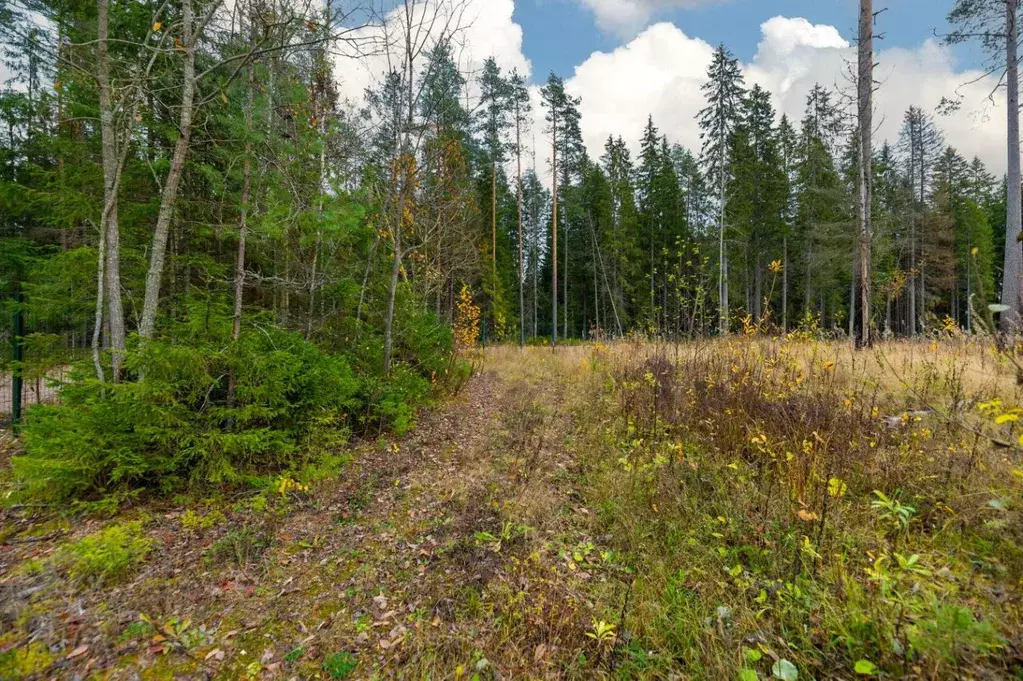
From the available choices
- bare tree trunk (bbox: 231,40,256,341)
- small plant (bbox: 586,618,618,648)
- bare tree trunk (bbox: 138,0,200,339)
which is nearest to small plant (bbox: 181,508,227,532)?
bare tree trunk (bbox: 231,40,256,341)

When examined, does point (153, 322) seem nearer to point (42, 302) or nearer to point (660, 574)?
point (42, 302)

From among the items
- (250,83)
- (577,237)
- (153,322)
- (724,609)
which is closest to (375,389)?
(153,322)

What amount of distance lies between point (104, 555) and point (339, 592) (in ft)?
5.29

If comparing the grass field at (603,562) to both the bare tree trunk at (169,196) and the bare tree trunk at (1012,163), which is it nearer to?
the bare tree trunk at (169,196)

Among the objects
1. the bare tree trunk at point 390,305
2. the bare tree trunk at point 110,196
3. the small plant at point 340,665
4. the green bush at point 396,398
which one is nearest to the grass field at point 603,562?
the small plant at point 340,665

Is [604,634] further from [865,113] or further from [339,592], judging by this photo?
[865,113]

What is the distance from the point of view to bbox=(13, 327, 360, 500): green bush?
3273 mm

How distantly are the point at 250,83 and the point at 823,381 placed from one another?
25.4ft

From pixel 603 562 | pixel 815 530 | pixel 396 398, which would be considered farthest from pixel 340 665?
pixel 396 398

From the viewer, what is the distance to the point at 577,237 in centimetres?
2909

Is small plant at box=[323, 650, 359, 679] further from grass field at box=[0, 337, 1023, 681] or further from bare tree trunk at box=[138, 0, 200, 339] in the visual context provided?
bare tree trunk at box=[138, 0, 200, 339]

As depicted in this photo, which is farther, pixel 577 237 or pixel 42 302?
pixel 577 237

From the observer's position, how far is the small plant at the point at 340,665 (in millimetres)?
2029

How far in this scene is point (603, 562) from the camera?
2725 mm
